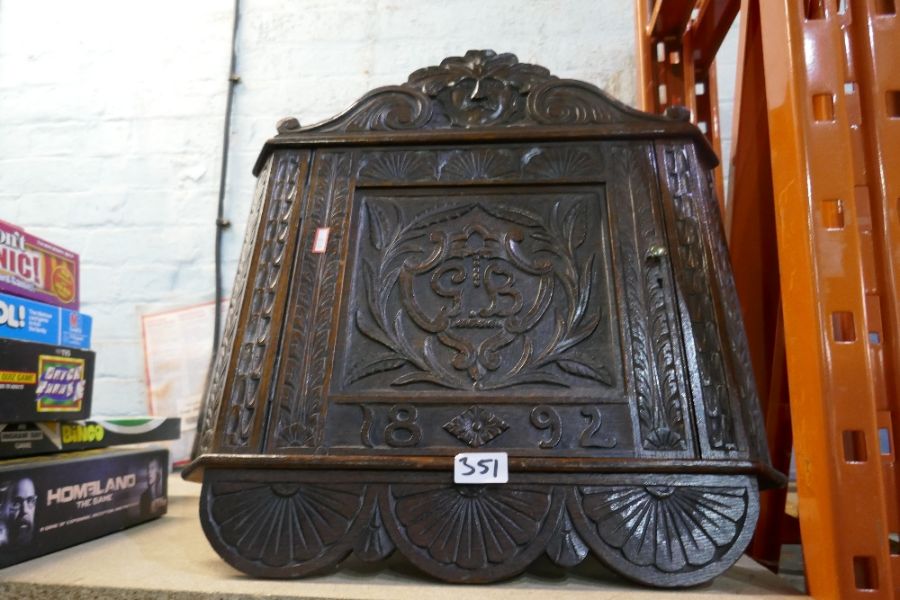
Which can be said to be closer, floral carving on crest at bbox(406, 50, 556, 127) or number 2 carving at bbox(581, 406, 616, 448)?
number 2 carving at bbox(581, 406, 616, 448)

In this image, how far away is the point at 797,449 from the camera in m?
0.51

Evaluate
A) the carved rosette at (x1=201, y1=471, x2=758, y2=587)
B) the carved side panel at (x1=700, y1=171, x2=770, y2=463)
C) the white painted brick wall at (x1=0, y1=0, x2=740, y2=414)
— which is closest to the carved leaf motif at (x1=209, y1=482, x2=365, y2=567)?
the carved rosette at (x1=201, y1=471, x2=758, y2=587)

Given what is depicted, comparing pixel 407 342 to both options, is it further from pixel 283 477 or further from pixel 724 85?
pixel 724 85

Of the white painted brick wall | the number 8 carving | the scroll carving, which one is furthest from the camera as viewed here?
the white painted brick wall

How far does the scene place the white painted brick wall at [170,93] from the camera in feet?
3.97

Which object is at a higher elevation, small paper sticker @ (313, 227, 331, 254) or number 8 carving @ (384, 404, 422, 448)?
small paper sticker @ (313, 227, 331, 254)

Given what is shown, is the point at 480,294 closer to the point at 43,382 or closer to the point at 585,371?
the point at 585,371

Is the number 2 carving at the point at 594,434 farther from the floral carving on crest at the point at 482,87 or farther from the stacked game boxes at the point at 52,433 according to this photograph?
the stacked game boxes at the point at 52,433

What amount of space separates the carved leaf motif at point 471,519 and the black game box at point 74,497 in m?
0.34

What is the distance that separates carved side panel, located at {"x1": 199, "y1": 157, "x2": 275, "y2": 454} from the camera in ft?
1.92

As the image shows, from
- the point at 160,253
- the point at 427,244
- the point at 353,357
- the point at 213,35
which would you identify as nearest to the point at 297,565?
the point at 353,357

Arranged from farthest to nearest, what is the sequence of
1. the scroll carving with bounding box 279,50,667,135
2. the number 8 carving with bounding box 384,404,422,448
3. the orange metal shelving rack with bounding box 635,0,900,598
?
the scroll carving with bounding box 279,50,667,135 → the number 8 carving with bounding box 384,404,422,448 → the orange metal shelving rack with bounding box 635,0,900,598

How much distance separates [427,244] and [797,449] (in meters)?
0.36

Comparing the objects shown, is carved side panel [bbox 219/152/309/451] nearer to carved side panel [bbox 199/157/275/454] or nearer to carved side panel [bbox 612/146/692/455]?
carved side panel [bbox 199/157/275/454]
